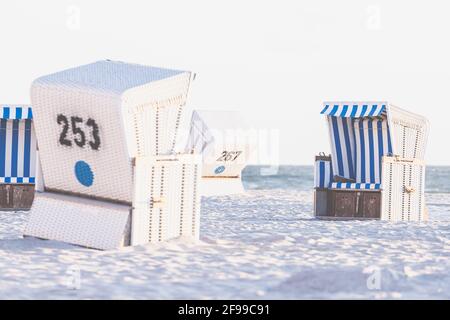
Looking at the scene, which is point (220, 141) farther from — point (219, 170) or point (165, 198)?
point (165, 198)

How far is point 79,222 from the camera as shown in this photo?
24.8 feet

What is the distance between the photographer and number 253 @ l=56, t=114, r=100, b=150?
7262 mm

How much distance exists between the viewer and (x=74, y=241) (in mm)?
7555

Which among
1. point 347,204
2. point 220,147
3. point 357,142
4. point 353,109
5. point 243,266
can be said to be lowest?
point 243,266

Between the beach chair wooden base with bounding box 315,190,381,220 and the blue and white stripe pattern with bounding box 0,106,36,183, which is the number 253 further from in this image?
the blue and white stripe pattern with bounding box 0,106,36,183

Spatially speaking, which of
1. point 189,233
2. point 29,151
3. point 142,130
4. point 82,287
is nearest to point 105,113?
point 142,130

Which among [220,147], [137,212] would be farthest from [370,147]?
[220,147]

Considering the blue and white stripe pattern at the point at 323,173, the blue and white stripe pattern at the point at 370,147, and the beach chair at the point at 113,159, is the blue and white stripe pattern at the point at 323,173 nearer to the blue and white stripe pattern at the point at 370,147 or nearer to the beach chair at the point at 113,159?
the blue and white stripe pattern at the point at 370,147

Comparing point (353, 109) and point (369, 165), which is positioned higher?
point (353, 109)

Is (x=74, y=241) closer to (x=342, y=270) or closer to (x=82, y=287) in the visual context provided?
(x=82, y=287)

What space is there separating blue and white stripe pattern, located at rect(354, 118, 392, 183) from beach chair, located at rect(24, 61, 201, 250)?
4603mm

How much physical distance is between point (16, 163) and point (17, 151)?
202 millimetres

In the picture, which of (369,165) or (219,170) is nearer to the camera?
(369,165)

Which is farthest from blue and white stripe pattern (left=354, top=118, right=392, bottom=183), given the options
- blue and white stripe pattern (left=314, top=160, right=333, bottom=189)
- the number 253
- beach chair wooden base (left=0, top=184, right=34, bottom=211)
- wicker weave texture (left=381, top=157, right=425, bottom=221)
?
the number 253
